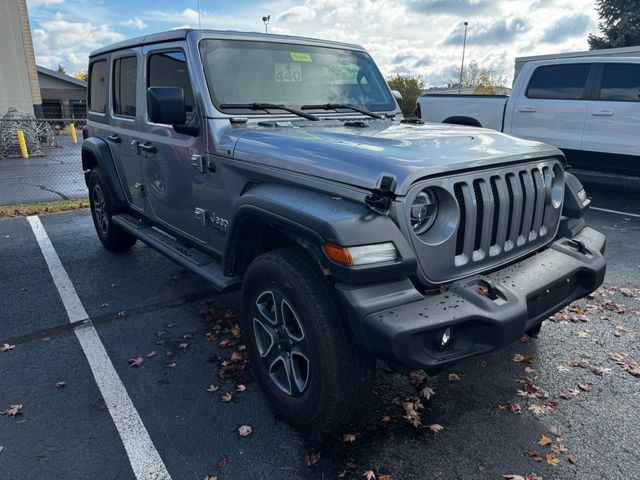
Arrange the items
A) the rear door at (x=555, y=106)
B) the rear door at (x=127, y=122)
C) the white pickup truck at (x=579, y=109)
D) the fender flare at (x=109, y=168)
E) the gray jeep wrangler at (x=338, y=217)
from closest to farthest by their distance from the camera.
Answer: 1. the gray jeep wrangler at (x=338, y=217)
2. the rear door at (x=127, y=122)
3. the fender flare at (x=109, y=168)
4. the white pickup truck at (x=579, y=109)
5. the rear door at (x=555, y=106)

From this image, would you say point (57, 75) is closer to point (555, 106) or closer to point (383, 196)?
point (555, 106)

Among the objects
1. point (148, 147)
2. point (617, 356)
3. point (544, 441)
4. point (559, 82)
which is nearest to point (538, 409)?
point (544, 441)

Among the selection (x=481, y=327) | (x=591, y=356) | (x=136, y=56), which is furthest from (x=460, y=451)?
(x=136, y=56)

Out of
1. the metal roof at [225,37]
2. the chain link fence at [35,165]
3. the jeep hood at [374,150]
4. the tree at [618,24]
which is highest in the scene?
the tree at [618,24]

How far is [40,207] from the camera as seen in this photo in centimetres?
801

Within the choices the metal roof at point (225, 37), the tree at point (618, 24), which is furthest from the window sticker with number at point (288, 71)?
the tree at point (618, 24)

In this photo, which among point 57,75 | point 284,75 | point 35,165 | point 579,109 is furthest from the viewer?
point 57,75

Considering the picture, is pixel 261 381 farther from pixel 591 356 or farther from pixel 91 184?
pixel 91 184

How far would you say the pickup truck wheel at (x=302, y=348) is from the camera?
7.54 feet

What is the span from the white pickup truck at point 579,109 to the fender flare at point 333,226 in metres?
7.26

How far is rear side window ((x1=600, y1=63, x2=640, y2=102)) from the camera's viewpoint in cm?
762

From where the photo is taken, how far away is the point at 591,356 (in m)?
3.52

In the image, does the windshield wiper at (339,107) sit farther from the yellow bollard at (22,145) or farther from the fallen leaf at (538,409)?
the yellow bollard at (22,145)

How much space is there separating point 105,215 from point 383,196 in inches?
169
